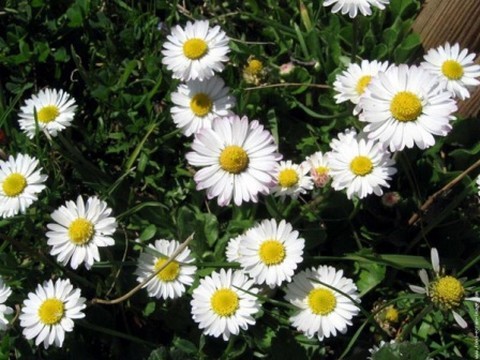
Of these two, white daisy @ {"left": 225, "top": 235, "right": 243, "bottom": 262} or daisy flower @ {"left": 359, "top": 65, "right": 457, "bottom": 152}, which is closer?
daisy flower @ {"left": 359, "top": 65, "right": 457, "bottom": 152}

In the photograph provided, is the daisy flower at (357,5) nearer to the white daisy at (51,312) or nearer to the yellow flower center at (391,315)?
the yellow flower center at (391,315)

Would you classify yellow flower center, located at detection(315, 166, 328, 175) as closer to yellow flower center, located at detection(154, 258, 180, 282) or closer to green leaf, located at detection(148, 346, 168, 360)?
yellow flower center, located at detection(154, 258, 180, 282)

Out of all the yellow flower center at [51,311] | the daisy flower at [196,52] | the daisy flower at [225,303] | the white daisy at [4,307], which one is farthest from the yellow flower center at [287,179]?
the white daisy at [4,307]

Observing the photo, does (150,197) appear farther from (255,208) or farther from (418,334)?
(418,334)

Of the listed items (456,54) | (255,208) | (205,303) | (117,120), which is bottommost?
(205,303)

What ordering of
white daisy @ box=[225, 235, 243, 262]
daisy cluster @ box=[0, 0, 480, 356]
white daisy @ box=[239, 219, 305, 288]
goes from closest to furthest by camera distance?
daisy cluster @ box=[0, 0, 480, 356], white daisy @ box=[239, 219, 305, 288], white daisy @ box=[225, 235, 243, 262]

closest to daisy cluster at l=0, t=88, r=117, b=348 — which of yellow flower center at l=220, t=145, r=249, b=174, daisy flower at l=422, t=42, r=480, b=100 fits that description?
yellow flower center at l=220, t=145, r=249, b=174

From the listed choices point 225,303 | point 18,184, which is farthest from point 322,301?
point 18,184

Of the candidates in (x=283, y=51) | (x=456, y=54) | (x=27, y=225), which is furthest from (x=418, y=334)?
(x=27, y=225)
